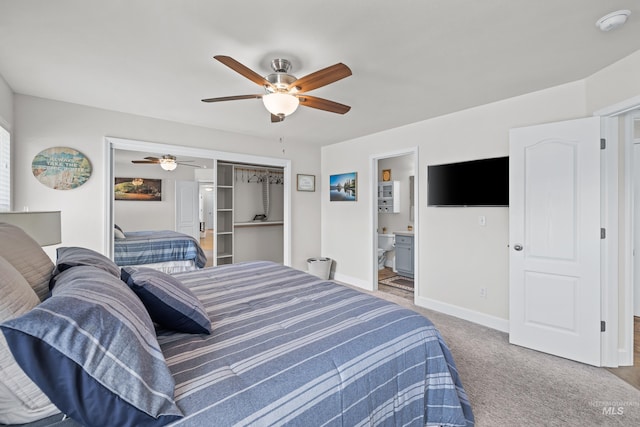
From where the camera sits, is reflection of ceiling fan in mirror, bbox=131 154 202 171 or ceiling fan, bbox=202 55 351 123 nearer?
ceiling fan, bbox=202 55 351 123

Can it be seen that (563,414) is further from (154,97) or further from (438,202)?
(154,97)

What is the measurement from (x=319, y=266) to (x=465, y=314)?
2.39 meters

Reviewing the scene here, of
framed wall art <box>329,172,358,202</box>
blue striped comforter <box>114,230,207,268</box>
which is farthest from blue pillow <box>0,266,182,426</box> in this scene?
framed wall art <box>329,172,358,202</box>

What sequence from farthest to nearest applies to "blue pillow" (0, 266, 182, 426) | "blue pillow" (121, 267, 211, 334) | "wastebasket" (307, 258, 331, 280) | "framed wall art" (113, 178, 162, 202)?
"wastebasket" (307, 258, 331, 280) → "framed wall art" (113, 178, 162, 202) → "blue pillow" (121, 267, 211, 334) → "blue pillow" (0, 266, 182, 426)

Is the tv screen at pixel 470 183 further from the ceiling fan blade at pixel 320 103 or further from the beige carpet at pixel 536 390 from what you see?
the ceiling fan blade at pixel 320 103

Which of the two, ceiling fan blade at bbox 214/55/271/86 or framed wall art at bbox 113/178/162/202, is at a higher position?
ceiling fan blade at bbox 214/55/271/86

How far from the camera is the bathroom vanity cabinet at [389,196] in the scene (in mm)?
5926

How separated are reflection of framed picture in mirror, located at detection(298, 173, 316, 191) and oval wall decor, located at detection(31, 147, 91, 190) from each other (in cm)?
295

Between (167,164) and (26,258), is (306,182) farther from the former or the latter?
(26,258)

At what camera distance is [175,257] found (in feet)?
14.3

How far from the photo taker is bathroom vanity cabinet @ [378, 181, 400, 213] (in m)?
5.93

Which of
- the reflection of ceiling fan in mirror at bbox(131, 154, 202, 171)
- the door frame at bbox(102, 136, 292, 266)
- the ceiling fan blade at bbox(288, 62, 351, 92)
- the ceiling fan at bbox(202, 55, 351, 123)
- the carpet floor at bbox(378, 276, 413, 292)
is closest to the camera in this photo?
the ceiling fan blade at bbox(288, 62, 351, 92)

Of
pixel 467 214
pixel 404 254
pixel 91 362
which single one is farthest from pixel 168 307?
pixel 404 254

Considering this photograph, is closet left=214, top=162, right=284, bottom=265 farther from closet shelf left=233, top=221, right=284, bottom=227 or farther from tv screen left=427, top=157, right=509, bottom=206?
tv screen left=427, top=157, right=509, bottom=206
